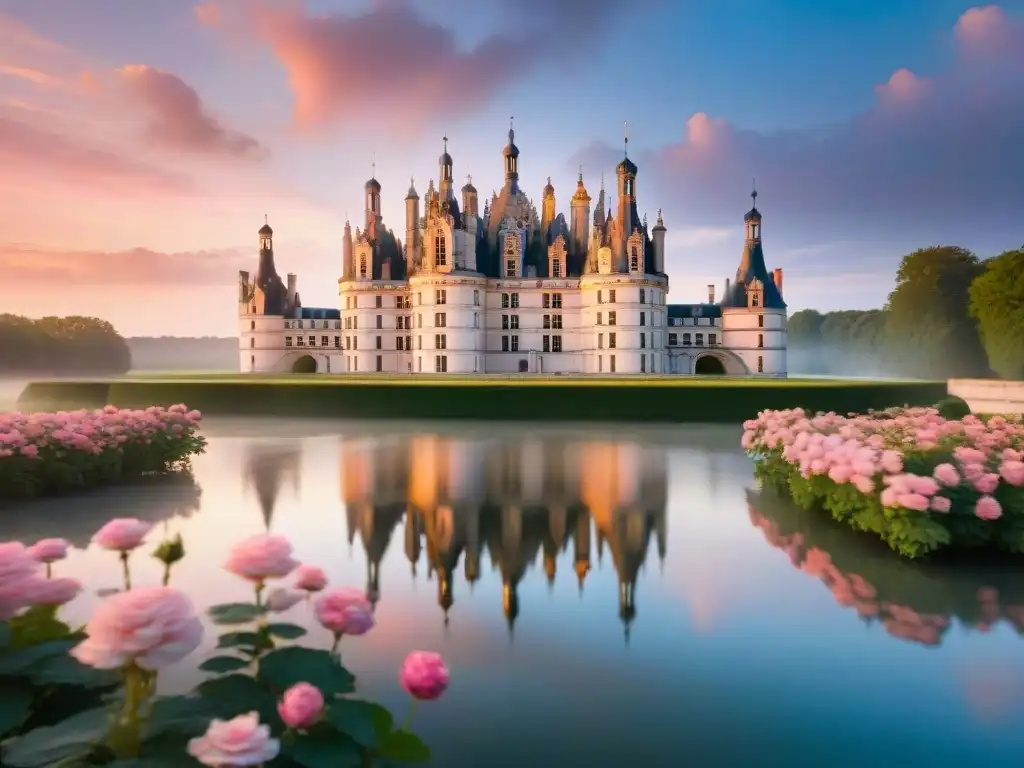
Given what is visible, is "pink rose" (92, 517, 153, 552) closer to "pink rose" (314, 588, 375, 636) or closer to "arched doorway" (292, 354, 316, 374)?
"pink rose" (314, 588, 375, 636)

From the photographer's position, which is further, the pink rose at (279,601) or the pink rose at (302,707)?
the pink rose at (279,601)

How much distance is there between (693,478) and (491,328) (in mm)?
52401

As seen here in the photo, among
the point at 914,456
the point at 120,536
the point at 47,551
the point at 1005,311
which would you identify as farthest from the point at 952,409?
the point at 1005,311

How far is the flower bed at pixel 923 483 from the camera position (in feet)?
29.1

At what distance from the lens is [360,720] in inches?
133

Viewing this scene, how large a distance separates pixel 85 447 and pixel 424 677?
494 inches

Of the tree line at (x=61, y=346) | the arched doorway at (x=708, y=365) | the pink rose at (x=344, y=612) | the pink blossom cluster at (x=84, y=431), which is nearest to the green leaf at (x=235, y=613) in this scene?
the pink rose at (x=344, y=612)

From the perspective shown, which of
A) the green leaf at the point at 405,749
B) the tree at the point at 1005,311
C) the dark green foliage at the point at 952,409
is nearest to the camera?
the green leaf at the point at 405,749

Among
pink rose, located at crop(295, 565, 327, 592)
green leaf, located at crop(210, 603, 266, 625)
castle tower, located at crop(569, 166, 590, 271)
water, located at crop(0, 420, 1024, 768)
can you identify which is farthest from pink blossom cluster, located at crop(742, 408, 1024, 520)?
castle tower, located at crop(569, 166, 590, 271)

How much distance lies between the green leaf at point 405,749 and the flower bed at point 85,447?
11595 mm

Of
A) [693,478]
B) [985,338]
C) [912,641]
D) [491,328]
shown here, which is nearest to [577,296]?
[491,328]

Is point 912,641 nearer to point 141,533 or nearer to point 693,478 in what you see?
point 141,533

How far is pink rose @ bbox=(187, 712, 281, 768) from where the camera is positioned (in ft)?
8.55

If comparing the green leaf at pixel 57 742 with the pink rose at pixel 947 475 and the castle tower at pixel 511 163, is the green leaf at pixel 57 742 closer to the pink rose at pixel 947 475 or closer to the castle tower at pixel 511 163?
the pink rose at pixel 947 475
